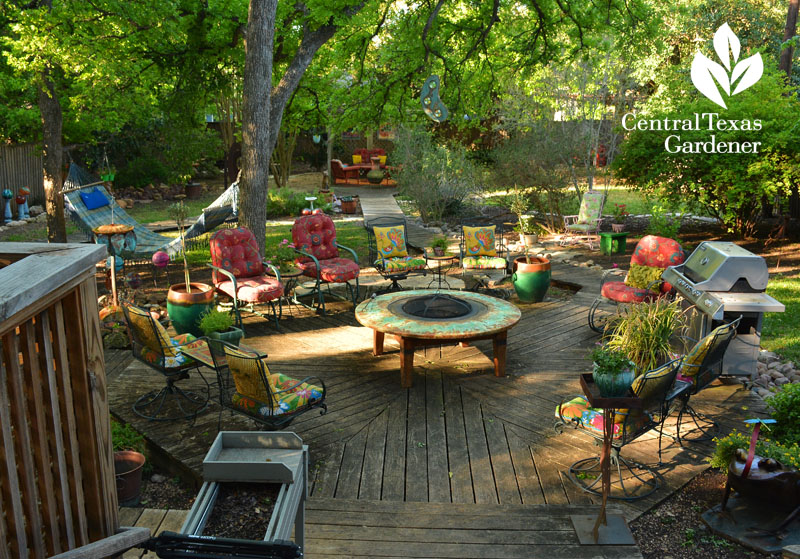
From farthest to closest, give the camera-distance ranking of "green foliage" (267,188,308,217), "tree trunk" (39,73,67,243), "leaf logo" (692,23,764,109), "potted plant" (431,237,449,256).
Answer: "green foliage" (267,188,308,217) → "leaf logo" (692,23,764,109) → "tree trunk" (39,73,67,243) → "potted plant" (431,237,449,256)

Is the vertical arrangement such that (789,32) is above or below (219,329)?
above

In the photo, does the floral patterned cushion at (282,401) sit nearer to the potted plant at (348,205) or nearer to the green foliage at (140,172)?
the potted plant at (348,205)

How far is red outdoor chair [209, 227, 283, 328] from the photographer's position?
7.45m

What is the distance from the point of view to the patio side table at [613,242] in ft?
36.8

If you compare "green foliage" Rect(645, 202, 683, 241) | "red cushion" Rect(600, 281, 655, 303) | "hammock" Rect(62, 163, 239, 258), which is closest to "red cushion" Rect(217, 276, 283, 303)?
"hammock" Rect(62, 163, 239, 258)

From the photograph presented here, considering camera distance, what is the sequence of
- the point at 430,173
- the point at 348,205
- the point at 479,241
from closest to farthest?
the point at 479,241 → the point at 430,173 → the point at 348,205

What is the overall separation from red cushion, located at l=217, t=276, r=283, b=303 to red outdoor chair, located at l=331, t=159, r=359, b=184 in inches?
574

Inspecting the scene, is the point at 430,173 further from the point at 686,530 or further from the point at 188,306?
the point at 686,530

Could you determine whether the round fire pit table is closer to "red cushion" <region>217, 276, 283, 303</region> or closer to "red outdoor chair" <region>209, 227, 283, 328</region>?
"red cushion" <region>217, 276, 283, 303</region>

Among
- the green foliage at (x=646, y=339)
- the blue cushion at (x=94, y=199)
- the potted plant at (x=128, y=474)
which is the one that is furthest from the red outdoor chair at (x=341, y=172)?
the potted plant at (x=128, y=474)

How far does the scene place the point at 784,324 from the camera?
7.95 metres

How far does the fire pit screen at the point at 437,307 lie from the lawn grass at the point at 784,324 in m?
3.36

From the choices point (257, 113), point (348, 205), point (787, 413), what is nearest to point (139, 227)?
point (257, 113)

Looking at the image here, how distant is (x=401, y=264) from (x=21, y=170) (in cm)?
1147
